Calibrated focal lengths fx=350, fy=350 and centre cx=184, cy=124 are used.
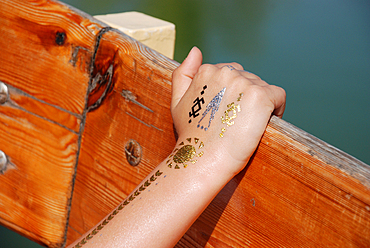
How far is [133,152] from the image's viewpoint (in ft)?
2.59

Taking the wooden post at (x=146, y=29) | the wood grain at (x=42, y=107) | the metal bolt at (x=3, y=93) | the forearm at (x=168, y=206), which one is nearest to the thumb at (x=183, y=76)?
the forearm at (x=168, y=206)

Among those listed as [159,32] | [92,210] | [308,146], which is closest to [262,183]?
[308,146]

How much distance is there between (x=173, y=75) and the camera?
71 centimetres

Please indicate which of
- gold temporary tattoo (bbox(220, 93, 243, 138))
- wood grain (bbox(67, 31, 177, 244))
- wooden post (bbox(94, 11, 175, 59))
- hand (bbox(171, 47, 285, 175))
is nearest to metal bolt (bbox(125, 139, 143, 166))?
wood grain (bbox(67, 31, 177, 244))

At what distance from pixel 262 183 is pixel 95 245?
0.30 metres

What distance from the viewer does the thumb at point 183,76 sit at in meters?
0.68

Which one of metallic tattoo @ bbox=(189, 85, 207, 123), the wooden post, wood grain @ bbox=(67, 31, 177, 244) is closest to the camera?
metallic tattoo @ bbox=(189, 85, 207, 123)

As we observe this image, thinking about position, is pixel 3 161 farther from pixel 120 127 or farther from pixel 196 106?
pixel 196 106

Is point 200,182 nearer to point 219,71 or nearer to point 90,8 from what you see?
point 219,71

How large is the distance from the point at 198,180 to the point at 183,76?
225mm

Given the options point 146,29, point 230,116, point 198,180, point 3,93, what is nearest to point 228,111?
point 230,116

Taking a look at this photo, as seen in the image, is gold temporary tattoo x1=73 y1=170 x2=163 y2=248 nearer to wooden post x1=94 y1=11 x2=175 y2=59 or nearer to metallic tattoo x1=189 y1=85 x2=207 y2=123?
metallic tattoo x1=189 y1=85 x2=207 y2=123

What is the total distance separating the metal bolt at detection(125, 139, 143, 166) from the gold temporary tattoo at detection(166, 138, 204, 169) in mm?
178

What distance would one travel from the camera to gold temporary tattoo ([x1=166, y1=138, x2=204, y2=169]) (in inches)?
23.3
